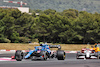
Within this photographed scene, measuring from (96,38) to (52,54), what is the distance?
4487 cm

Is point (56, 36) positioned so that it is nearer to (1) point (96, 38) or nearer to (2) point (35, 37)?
(2) point (35, 37)

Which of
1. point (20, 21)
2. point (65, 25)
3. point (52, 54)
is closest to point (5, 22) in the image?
point (20, 21)

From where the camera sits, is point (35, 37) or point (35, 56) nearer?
point (35, 56)

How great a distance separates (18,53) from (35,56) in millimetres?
1319

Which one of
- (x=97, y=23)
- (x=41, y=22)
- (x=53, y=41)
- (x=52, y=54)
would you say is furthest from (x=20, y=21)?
(x=52, y=54)

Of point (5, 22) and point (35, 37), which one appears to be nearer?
point (5, 22)

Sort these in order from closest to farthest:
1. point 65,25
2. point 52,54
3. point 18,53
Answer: point 18,53 < point 52,54 < point 65,25

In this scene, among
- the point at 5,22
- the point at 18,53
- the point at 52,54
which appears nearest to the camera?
the point at 18,53

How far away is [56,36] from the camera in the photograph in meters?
69.7

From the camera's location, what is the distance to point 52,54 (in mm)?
22109

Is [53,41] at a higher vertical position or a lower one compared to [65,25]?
lower

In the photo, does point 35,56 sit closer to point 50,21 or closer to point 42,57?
point 42,57

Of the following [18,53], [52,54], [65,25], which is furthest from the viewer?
[65,25]

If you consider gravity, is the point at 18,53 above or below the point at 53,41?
above
